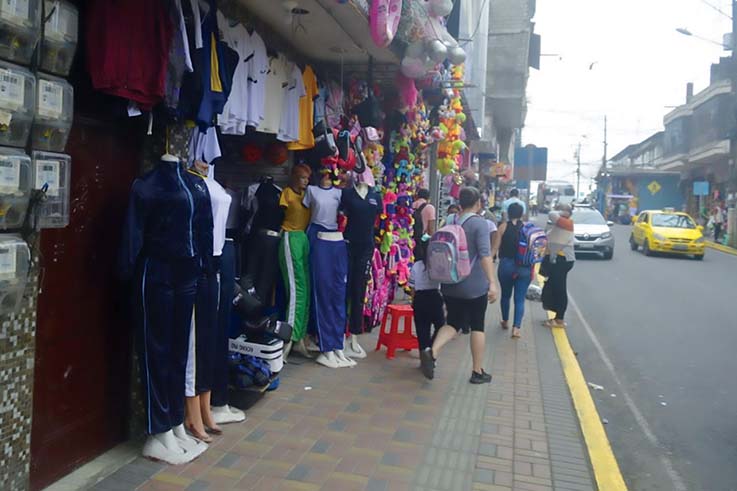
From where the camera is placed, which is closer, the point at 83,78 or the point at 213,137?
the point at 83,78

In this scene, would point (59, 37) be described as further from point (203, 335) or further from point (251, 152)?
point (251, 152)

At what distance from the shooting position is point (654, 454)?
15.2ft

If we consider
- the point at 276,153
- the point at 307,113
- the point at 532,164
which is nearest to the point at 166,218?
the point at 276,153

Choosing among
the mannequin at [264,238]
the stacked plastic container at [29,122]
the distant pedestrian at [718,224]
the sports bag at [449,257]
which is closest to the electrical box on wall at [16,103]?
the stacked plastic container at [29,122]

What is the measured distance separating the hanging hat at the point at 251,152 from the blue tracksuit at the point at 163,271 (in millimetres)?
2241

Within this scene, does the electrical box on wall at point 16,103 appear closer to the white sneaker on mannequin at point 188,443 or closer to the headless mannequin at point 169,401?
the headless mannequin at point 169,401

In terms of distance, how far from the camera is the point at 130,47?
3.29 m

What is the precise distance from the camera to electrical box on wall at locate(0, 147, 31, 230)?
2.59 metres

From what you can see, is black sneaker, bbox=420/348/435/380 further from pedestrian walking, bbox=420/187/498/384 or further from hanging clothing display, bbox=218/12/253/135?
hanging clothing display, bbox=218/12/253/135

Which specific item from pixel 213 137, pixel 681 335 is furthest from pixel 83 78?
pixel 681 335

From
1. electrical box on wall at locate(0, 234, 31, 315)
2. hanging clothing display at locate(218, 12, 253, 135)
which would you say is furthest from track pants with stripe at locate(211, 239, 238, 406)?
electrical box on wall at locate(0, 234, 31, 315)

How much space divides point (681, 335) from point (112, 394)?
7.70 m

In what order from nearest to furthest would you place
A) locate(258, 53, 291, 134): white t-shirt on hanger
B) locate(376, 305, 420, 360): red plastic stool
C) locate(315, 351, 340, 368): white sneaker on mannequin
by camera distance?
locate(258, 53, 291, 134): white t-shirt on hanger, locate(315, 351, 340, 368): white sneaker on mannequin, locate(376, 305, 420, 360): red plastic stool

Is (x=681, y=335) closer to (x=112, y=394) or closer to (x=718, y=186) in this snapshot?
(x=112, y=394)
